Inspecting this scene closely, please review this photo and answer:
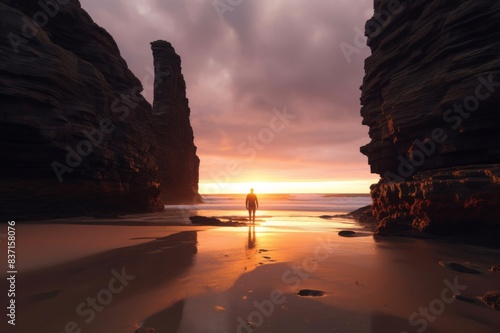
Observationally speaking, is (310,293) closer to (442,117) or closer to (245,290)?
(245,290)

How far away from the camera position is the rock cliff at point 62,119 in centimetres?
1395

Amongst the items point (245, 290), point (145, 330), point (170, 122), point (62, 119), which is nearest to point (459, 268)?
point (245, 290)

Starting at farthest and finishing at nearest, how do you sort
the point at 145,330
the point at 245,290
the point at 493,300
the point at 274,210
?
the point at 274,210 → the point at 245,290 → the point at 493,300 → the point at 145,330

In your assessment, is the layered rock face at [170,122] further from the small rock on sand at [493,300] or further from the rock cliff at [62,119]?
the small rock on sand at [493,300]

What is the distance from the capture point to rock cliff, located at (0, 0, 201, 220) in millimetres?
13953

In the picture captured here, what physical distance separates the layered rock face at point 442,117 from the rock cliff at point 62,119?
17.6m

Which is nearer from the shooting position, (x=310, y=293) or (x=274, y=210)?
(x=310, y=293)

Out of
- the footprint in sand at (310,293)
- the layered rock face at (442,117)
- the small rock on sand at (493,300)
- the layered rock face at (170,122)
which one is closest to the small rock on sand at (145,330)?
the footprint in sand at (310,293)

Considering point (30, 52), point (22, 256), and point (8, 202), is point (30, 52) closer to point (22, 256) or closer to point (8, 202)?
point (8, 202)

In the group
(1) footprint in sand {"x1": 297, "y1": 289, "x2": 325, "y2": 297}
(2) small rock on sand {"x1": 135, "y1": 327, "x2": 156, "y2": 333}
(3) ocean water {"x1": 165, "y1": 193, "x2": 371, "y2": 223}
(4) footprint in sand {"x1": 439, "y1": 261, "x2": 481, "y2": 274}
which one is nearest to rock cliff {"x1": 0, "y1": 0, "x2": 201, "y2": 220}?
(3) ocean water {"x1": 165, "y1": 193, "x2": 371, "y2": 223}

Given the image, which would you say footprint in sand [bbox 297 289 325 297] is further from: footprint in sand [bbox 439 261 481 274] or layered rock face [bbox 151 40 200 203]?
layered rock face [bbox 151 40 200 203]

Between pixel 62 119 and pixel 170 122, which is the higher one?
pixel 170 122

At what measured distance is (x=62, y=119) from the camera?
50.7 feet

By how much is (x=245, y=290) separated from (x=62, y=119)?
652 inches
